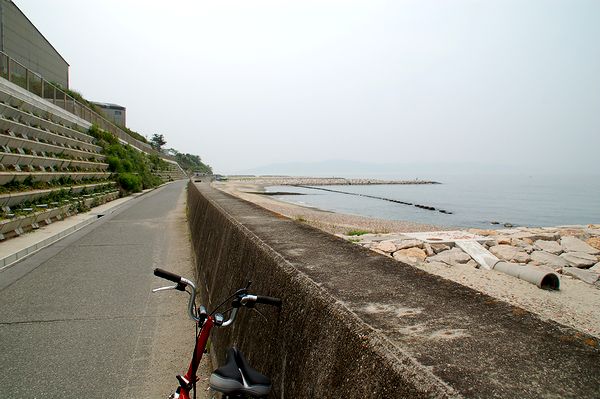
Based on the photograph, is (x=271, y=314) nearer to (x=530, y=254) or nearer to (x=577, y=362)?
(x=577, y=362)

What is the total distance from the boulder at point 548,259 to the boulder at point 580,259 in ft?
0.78

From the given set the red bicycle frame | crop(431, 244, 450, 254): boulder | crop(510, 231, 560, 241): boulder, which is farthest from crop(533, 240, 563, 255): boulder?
the red bicycle frame

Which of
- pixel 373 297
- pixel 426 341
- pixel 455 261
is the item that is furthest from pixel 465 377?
pixel 455 261

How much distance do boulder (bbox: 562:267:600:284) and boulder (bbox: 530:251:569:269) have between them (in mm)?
627

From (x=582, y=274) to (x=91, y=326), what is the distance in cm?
1195

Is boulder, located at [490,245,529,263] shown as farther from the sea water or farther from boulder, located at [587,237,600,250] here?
the sea water

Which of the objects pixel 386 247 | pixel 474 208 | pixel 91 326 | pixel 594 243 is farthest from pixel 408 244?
pixel 474 208

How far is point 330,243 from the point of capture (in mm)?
4516

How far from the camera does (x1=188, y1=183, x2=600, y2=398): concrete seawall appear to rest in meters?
1.52

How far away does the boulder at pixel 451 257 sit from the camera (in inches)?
484

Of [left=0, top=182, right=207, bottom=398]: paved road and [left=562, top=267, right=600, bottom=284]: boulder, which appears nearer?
[left=0, top=182, right=207, bottom=398]: paved road

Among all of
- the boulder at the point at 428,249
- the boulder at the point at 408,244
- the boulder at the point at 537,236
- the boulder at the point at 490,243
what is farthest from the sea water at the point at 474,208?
the boulder at the point at 428,249

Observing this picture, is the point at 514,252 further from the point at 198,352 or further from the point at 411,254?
the point at 198,352

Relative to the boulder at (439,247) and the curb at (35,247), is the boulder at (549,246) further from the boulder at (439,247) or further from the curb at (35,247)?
the curb at (35,247)
